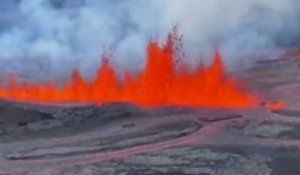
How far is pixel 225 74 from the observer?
107 ft

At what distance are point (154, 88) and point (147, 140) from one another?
7.52 meters

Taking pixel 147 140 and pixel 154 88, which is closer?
pixel 147 140

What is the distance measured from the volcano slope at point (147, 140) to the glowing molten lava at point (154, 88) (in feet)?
5.05

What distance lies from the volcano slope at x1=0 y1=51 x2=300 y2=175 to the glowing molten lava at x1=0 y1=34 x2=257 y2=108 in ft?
5.05

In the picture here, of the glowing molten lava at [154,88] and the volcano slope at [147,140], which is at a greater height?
the glowing molten lava at [154,88]

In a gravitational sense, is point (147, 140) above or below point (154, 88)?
below

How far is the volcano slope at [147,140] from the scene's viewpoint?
1827 centimetres

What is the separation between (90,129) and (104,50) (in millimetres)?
12379

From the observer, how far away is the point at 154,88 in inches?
1123

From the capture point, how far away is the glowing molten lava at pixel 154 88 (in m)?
27.8

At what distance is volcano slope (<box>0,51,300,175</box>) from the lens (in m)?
18.3

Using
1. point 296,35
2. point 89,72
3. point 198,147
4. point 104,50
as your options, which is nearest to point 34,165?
point 198,147

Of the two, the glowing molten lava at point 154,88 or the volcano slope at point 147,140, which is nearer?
the volcano slope at point 147,140

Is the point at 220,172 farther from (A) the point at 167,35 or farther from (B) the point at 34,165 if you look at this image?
(A) the point at 167,35
